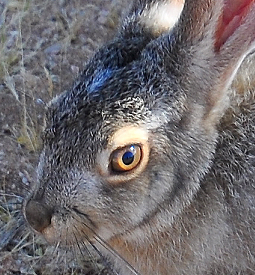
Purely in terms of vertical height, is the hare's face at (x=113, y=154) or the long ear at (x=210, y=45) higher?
the long ear at (x=210, y=45)

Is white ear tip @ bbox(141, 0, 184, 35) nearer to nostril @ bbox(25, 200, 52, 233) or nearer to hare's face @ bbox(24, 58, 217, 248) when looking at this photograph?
hare's face @ bbox(24, 58, 217, 248)

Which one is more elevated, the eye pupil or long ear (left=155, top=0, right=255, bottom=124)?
long ear (left=155, top=0, right=255, bottom=124)

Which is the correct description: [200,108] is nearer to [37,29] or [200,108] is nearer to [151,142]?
[151,142]

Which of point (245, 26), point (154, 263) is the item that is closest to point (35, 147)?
point (154, 263)

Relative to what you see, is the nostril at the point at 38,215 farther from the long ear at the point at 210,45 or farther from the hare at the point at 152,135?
the long ear at the point at 210,45

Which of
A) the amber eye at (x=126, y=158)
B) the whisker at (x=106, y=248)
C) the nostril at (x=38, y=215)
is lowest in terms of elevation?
the whisker at (x=106, y=248)

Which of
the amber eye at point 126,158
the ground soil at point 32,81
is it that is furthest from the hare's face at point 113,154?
the ground soil at point 32,81

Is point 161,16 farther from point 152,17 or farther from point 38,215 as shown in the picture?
point 38,215

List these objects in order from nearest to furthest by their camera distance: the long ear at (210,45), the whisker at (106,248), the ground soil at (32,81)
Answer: the long ear at (210,45), the whisker at (106,248), the ground soil at (32,81)

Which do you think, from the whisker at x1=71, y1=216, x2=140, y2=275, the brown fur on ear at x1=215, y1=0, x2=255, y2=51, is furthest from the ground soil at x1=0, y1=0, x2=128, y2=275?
the brown fur on ear at x1=215, y1=0, x2=255, y2=51
